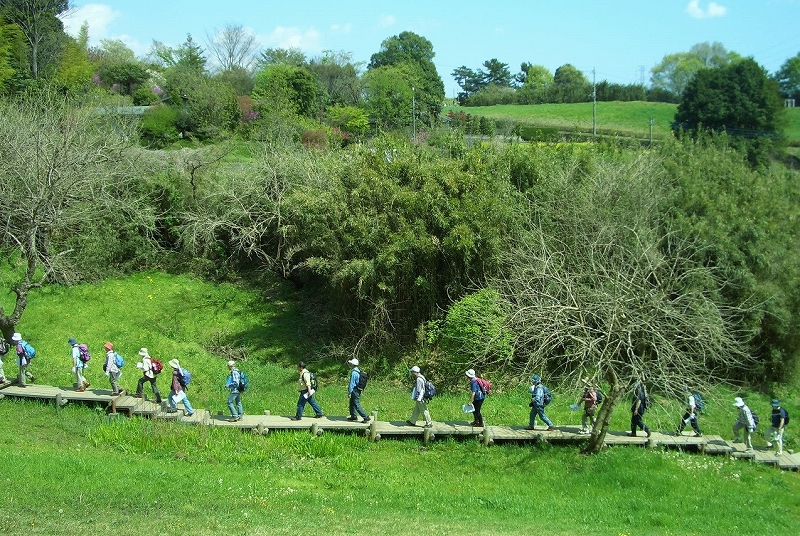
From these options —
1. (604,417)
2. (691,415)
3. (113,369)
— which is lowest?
(691,415)

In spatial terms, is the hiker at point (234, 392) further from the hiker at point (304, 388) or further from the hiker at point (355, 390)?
the hiker at point (355, 390)

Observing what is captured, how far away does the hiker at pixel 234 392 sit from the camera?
648 inches

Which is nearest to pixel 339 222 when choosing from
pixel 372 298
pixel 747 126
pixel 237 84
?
pixel 372 298

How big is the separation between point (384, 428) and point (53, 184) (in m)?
12.4

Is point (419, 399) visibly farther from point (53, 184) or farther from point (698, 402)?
point (53, 184)

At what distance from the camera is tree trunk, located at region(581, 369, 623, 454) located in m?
15.6

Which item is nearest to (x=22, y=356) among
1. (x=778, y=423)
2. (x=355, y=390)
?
(x=355, y=390)

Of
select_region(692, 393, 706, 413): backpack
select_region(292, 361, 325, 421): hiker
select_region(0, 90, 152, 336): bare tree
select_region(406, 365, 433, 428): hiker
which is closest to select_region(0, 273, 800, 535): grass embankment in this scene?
select_region(406, 365, 433, 428): hiker

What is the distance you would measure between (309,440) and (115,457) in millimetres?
3854

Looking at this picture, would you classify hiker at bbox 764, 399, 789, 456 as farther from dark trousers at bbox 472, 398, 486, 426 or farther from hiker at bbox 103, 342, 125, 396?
hiker at bbox 103, 342, 125, 396

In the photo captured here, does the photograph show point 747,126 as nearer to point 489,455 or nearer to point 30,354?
point 489,455

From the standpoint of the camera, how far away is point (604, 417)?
1583cm

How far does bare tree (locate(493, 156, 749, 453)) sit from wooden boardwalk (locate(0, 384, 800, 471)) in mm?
1160

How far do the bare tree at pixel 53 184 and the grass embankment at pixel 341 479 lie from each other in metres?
3.67
